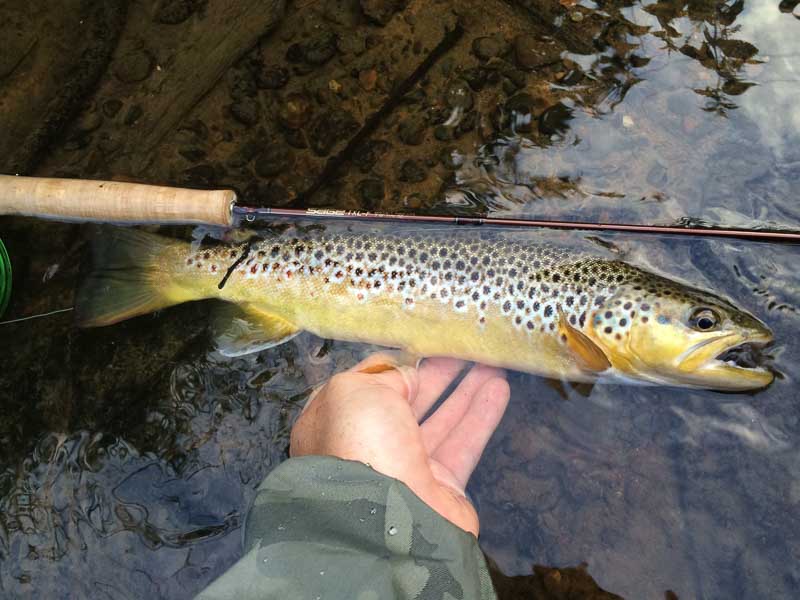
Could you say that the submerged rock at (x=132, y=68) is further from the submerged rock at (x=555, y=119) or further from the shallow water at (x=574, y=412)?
the submerged rock at (x=555, y=119)

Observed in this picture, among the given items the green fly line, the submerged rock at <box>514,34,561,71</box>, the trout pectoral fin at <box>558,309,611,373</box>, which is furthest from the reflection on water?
the green fly line

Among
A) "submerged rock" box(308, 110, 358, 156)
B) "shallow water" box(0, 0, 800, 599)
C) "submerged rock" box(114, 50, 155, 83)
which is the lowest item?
"shallow water" box(0, 0, 800, 599)

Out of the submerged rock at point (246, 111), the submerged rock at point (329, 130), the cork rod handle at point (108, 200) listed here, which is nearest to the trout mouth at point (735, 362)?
the submerged rock at point (329, 130)

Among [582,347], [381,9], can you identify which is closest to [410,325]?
[582,347]

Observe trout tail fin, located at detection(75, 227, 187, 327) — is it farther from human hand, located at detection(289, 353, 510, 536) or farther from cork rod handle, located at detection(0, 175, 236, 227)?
human hand, located at detection(289, 353, 510, 536)

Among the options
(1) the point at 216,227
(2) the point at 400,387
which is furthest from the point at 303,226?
(2) the point at 400,387

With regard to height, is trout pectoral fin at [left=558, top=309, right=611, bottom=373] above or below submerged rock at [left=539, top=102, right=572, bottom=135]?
below

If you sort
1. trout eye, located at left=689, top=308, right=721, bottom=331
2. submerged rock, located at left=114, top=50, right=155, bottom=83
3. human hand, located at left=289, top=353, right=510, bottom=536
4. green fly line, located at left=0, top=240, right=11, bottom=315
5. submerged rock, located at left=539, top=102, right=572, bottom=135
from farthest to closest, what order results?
1. submerged rock, located at left=114, top=50, right=155, bottom=83
2. submerged rock, located at left=539, top=102, right=572, bottom=135
3. green fly line, located at left=0, top=240, right=11, bottom=315
4. trout eye, located at left=689, top=308, right=721, bottom=331
5. human hand, located at left=289, top=353, right=510, bottom=536
